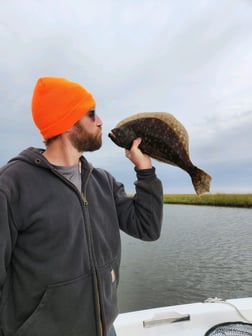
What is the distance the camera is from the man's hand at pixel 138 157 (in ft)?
7.88

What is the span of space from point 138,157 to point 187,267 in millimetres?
15544

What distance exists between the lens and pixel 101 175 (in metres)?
2.57

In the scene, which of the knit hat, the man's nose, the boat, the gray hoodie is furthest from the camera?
the boat

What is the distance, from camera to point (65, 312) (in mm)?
2043

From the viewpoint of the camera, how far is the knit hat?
2227 millimetres

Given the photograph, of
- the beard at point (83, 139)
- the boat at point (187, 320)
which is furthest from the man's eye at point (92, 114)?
the boat at point (187, 320)

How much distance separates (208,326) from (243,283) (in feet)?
36.9

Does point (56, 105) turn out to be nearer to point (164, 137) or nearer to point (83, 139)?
point (83, 139)

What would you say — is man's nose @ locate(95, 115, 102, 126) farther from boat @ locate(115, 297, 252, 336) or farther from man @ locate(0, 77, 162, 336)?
boat @ locate(115, 297, 252, 336)

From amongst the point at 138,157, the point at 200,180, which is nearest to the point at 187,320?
the point at 200,180

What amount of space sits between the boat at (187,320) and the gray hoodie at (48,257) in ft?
6.16

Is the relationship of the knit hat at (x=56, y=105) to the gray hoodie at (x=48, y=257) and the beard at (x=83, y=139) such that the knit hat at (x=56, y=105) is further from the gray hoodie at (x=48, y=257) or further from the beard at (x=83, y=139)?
the gray hoodie at (x=48, y=257)

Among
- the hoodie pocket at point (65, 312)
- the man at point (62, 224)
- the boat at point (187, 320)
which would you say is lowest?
the boat at point (187, 320)

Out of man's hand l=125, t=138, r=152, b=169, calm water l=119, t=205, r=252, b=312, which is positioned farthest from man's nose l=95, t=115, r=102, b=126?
calm water l=119, t=205, r=252, b=312
